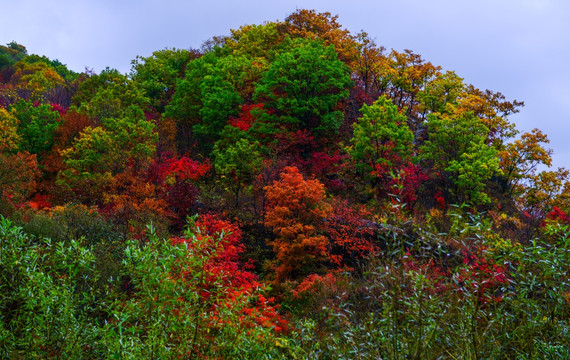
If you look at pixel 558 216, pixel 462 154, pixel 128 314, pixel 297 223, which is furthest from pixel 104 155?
pixel 558 216

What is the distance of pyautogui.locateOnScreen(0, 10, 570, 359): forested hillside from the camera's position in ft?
23.5

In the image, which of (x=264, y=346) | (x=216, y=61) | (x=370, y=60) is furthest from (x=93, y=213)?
(x=370, y=60)

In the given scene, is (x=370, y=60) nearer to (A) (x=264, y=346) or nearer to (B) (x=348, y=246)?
(B) (x=348, y=246)

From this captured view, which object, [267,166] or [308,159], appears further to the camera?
[308,159]

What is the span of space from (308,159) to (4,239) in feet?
92.3

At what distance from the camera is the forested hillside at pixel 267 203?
7148 millimetres

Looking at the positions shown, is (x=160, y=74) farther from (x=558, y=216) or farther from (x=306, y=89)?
(x=558, y=216)

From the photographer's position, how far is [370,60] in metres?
46.2

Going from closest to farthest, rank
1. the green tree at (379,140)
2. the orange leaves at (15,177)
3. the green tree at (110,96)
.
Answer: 1. the orange leaves at (15,177)
2. the green tree at (379,140)
3. the green tree at (110,96)

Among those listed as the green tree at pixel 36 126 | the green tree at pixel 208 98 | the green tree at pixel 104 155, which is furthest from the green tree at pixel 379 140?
the green tree at pixel 36 126

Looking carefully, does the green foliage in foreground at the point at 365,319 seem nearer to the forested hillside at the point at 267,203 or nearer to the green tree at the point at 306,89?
the forested hillside at the point at 267,203

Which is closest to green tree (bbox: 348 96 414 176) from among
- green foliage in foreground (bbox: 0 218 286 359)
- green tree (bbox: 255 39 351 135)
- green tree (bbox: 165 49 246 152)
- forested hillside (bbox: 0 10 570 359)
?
forested hillside (bbox: 0 10 570 359)

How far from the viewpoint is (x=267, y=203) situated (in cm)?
2950

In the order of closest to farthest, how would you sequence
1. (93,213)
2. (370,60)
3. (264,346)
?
(264,346)
(93,213)
(370,60)
